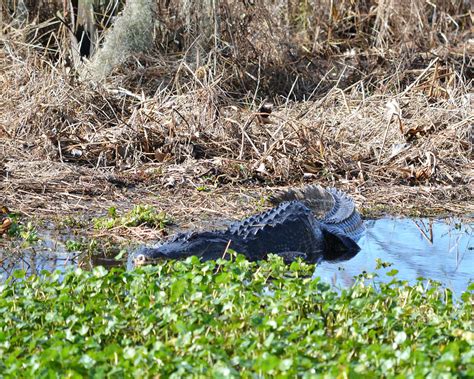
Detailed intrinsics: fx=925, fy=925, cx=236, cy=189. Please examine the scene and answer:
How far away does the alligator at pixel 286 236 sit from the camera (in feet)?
20.4

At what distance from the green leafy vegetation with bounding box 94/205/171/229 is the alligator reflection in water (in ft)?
4.39

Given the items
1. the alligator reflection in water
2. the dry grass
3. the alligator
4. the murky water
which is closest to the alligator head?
the alligator

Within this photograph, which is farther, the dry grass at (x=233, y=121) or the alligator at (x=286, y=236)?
the dry grass at (x=233, y=121)

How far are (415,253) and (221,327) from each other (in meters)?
2.77

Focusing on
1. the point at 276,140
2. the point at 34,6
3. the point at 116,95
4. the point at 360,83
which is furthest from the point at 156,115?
the point at 34,6

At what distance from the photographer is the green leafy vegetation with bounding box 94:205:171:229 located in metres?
6.96

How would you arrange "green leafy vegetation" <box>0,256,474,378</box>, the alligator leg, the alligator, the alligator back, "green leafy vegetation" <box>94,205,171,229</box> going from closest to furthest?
"green leafy vegetation" <box>0,256,474,378</box>
the alligator
the alligator leg
"green leafy vegetation" <box>94,205,171,229</box>
the alligator back

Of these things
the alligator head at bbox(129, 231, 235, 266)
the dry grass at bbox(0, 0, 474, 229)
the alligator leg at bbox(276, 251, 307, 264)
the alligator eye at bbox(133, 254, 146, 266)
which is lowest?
the dry grass at bbox(0, 0, 474, 229)

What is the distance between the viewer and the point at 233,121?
9008mm

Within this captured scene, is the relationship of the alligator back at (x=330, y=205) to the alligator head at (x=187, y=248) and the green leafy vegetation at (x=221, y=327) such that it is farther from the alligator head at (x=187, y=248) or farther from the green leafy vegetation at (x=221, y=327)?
the green leafy vegetation at (x=221, y=327)

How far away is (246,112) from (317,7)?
3850 millimetres

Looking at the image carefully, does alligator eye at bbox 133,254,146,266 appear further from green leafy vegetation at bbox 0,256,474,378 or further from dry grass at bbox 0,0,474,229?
dry grass at bbox 0,0,474,229

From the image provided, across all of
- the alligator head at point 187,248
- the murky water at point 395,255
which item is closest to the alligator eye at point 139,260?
the alligator head at point 187,248

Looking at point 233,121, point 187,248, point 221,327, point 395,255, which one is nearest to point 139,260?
point 187,248
